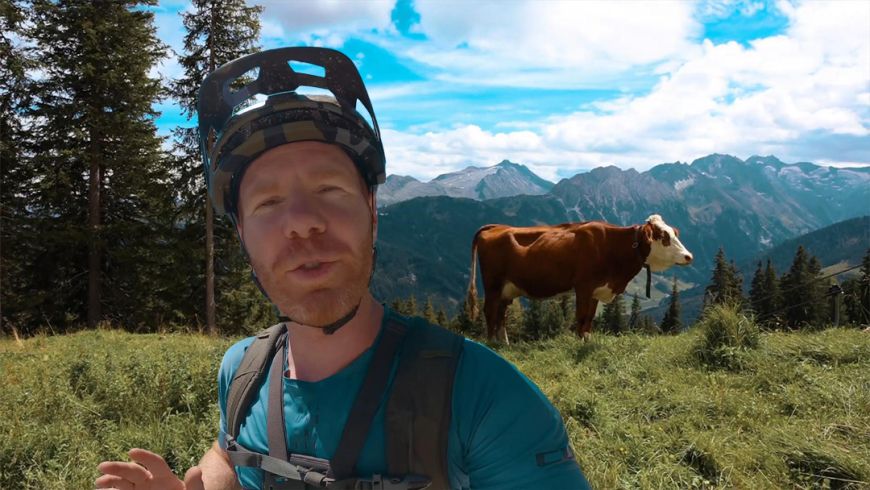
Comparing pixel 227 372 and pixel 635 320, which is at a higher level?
pixel 227 372

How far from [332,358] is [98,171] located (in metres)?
22.0

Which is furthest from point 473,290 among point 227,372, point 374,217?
point 374,217

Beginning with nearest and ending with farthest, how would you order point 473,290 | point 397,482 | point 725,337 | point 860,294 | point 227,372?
point 397,482 < point 227,372 < point 725,337 < point 473,290 < point 860,294

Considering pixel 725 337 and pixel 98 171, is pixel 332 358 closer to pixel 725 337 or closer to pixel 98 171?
pixel 725 337

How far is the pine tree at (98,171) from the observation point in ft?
59.2

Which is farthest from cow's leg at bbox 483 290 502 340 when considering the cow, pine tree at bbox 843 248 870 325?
pine tree at bbox 843 248 870 325

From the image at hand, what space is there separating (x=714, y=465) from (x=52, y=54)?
73.4ft

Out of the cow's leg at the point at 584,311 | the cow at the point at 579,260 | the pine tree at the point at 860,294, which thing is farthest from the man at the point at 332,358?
the cow's leg at the point at 584,311

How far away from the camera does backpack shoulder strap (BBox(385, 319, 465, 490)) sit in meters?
1.27

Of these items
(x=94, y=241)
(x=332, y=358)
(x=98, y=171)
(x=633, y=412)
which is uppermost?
(x=98, y=171)

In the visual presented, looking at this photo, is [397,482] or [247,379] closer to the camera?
[397,482]

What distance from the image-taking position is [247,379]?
168 cm

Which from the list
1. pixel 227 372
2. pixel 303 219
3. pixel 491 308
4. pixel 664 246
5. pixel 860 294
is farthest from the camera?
pixel 860 294

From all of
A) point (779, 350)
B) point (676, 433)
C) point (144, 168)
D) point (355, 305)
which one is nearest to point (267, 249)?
point (355, 305)
